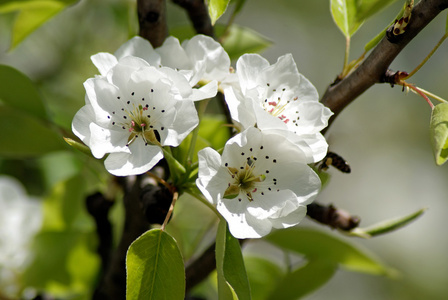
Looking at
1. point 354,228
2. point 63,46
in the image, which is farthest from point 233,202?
point 63,46

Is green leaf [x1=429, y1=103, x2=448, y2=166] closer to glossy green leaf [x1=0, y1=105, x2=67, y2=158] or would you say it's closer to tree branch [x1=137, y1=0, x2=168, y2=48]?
tree branch [x1=137, y1=0, x2=168, y2=48]

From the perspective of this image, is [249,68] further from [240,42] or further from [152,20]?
[240,42]

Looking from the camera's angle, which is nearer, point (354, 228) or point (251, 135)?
point (251, 135)

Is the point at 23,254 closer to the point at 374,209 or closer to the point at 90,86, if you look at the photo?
the point at 90,86

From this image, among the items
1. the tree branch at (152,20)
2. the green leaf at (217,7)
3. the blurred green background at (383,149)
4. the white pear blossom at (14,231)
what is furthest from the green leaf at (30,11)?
the blurred green background at (383,149)

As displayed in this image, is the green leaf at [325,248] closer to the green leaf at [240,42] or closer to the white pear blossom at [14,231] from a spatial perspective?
the green leaf at [240,42]

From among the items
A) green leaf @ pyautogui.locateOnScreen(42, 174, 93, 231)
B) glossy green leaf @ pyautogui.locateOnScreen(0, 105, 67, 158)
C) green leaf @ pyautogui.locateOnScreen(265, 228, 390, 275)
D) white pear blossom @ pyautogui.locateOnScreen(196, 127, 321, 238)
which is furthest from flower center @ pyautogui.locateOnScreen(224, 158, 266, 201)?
green leaf @ pyautogui.locateOnScreen(42, 174, 93, 231)

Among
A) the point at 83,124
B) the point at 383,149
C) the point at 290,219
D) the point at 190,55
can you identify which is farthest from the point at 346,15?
the point at 383,149
